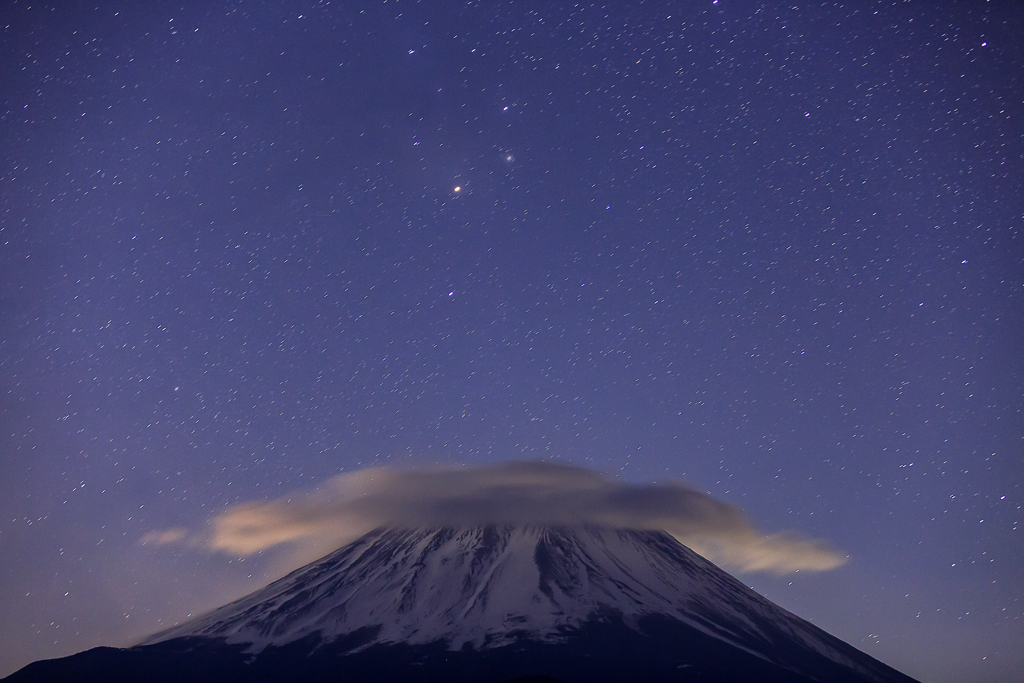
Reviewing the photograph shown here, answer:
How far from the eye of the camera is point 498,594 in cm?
14300

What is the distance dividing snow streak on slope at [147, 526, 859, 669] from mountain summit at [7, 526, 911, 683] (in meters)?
0.41

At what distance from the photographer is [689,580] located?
509 feet

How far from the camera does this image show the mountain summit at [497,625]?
4419 inches

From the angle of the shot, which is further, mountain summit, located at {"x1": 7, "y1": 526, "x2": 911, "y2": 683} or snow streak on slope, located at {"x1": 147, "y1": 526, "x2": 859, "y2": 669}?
snow streak on slope, located at {"x1": 147, "y1": 526, "x2": 859, "y2": 669}

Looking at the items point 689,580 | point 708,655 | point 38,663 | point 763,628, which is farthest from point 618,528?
point 38,663

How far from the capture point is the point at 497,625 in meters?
130

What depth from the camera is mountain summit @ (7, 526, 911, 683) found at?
368ft

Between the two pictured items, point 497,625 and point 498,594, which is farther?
point 498,594

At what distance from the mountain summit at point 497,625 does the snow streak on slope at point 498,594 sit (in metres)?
0.41

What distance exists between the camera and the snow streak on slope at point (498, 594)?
13000 cm

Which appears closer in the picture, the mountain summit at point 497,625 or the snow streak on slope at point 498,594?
the mountain summit at point 497,625

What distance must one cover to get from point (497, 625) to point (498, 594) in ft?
44.4

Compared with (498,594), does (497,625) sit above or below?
below

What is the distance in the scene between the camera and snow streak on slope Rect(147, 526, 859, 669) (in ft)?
427
